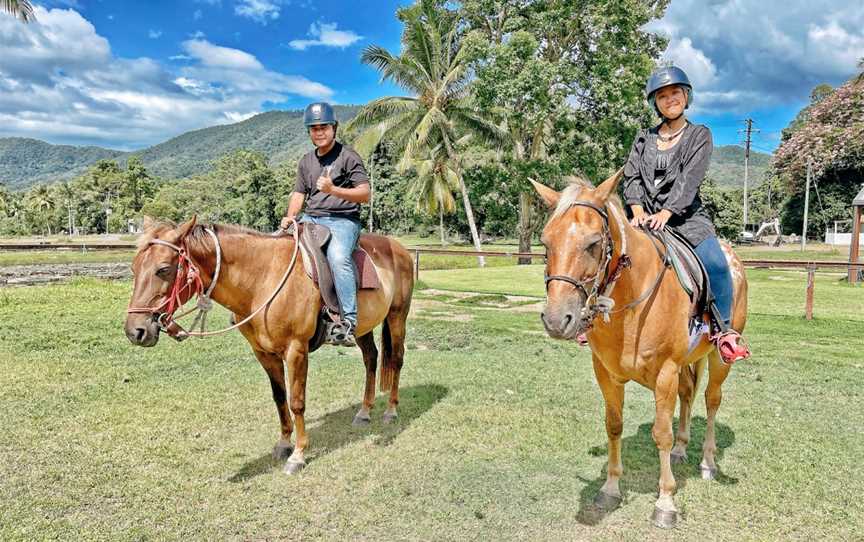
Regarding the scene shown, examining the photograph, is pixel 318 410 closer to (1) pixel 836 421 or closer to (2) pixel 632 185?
(2) pixel 632 185

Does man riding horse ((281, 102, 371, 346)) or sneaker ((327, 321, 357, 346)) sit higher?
man riding horse ((281, 102, 371, 346))

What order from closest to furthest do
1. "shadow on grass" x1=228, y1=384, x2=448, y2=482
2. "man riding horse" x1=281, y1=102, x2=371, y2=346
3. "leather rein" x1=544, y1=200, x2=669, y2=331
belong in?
"leather rein" x1=544, y1=200, x2=669, y2=331, "shadow on grass" x1=228, y1=384, x2=448, y2=482, "man riding horse" x1=281, y1=102, x2=371, y2=346

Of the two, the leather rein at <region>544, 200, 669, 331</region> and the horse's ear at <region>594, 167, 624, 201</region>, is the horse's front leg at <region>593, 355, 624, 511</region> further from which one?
the horse's ear at <region>594, 167, 624, 201</region>

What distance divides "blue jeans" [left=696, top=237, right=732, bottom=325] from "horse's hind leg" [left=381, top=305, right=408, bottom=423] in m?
3.23

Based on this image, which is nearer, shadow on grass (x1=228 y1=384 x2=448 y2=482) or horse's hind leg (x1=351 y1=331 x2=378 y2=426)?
shadow on grass (x1=228 y1=384 x2=448 y2=482)

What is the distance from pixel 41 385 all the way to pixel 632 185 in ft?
23.5

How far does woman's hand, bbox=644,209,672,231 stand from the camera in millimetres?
3418

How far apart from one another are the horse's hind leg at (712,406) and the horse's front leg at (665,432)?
879 mm

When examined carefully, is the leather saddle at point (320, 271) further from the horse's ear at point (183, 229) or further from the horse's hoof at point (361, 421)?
the horse's hoof at point (361, 421)

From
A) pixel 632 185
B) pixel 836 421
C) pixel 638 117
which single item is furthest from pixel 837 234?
pixel 632 185

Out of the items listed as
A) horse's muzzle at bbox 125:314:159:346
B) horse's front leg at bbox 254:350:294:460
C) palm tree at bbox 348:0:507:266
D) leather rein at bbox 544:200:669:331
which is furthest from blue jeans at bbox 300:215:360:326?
palm tree at bbox 348:0:507:266

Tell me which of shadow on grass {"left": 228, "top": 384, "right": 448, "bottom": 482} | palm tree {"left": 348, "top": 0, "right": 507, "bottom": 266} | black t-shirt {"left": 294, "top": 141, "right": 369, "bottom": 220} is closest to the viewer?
shadow on grass {"left": 228, "top": 384, "right": 448, "bottom": 482}

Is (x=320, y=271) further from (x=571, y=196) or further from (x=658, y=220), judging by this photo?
(x=658, y=220)

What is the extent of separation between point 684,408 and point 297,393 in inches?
134
